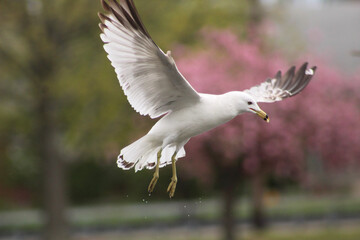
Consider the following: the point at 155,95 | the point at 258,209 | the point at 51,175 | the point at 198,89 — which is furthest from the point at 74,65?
the point at 155,95

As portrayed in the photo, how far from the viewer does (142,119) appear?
14.2 metres

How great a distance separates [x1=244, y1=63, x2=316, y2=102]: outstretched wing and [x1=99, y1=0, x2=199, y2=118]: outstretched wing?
111 centimetres

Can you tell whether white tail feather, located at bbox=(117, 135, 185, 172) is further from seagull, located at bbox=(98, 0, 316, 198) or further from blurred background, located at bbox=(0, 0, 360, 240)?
blurred background, located at bbox=(0, 0, 360, 240)

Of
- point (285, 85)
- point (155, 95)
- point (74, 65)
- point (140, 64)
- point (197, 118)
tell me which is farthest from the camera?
point (74, 65)

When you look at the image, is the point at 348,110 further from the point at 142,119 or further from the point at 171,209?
the point at 171,209

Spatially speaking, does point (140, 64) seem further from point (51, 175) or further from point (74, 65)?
point (51, 175)

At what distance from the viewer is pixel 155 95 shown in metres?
5.12

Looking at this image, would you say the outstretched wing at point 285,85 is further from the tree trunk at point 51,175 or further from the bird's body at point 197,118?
the tree trunk at point 51,175

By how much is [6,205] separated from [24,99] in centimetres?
666

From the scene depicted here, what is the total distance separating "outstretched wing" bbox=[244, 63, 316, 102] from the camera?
237 inches

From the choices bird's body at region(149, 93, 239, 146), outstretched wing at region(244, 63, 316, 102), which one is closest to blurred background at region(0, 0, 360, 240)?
outstretched wing at region(244, 63, 316, 102)

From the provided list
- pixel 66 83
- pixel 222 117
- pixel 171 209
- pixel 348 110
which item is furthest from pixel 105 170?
pixel 222 117

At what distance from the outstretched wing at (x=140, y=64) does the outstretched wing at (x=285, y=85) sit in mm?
1112

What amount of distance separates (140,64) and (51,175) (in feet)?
34.6
